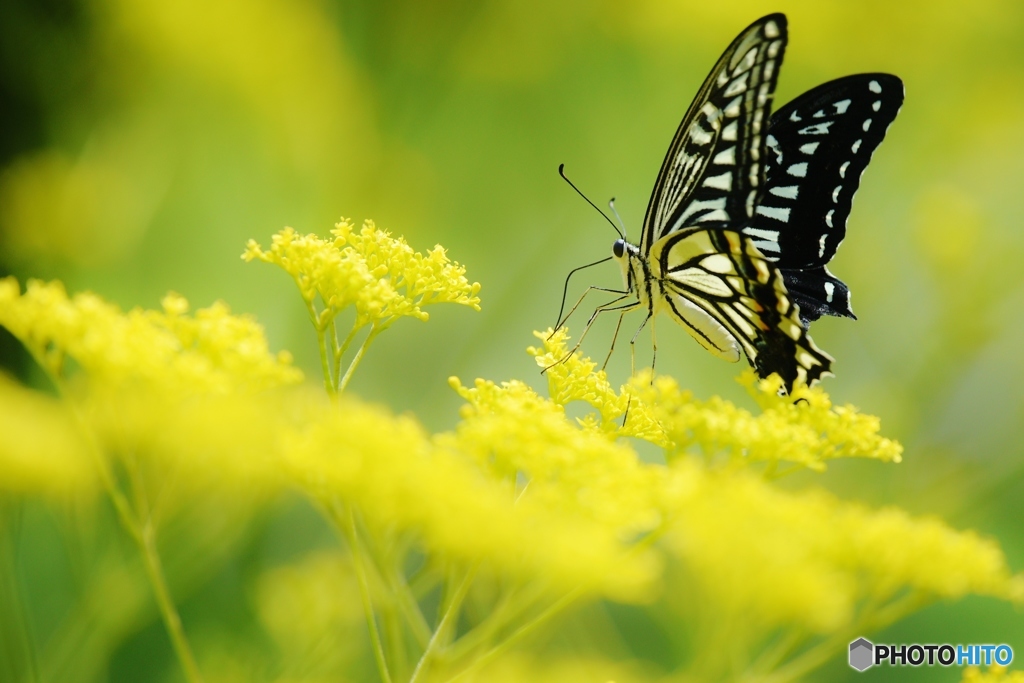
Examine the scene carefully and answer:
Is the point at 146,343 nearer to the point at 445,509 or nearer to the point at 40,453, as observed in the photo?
the point at 445,509

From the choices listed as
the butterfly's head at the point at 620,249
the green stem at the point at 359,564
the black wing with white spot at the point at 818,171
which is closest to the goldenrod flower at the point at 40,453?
the green stem at the point at 359,564

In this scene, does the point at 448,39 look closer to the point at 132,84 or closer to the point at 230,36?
the point at 230,36

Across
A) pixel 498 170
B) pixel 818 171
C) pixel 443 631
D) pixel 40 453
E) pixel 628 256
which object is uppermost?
pixel 498 170

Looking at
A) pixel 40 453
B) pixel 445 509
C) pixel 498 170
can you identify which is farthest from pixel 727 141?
pixel 498 170

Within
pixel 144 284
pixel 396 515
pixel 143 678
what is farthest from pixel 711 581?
pixel 144 284

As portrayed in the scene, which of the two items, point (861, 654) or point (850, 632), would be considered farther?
point (861, 654)

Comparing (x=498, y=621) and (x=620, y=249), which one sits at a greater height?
(x=620, y=249)
